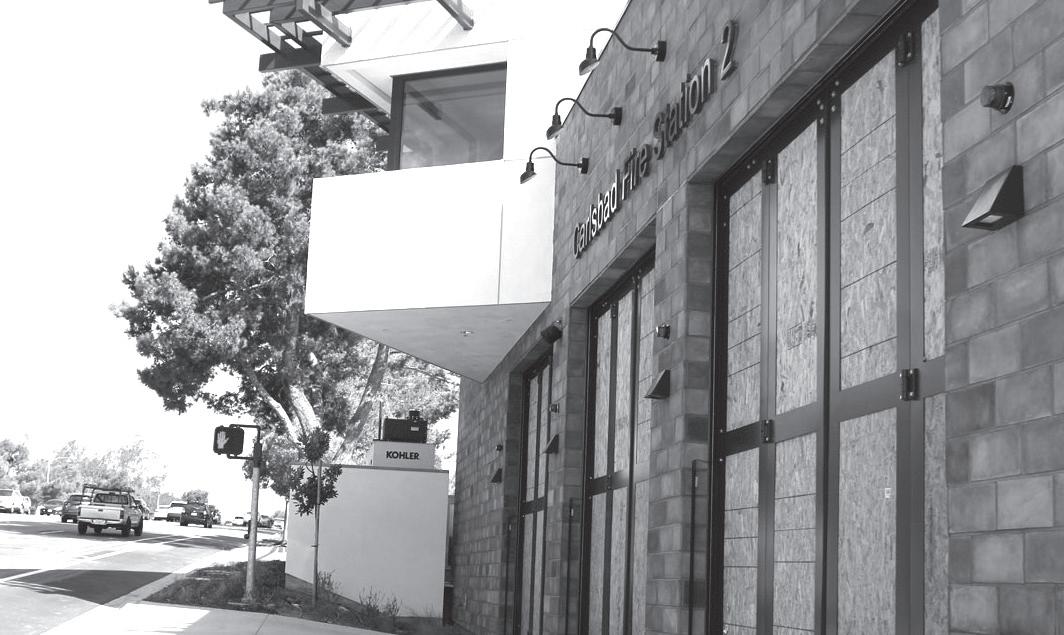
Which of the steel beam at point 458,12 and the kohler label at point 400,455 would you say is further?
the kohler label at point 400,455

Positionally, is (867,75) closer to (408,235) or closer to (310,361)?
(408,235)

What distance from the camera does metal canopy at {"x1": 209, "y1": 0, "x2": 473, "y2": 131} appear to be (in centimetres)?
1839

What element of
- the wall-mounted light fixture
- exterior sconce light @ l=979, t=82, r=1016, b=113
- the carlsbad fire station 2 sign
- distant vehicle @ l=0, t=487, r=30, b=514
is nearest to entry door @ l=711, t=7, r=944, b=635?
the carlsbad fire station 2 sign

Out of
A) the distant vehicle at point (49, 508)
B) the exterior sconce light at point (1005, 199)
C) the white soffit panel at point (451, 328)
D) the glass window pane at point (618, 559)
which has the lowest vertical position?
the distant vehicle at point (49, 508)

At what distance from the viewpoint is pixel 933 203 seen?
5.78 meters

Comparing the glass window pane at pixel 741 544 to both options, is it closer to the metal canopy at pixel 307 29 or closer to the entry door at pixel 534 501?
the entry door at pixel 534 501

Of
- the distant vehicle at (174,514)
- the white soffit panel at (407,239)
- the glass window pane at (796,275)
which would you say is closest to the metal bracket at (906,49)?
the glass window pane at (796,275)

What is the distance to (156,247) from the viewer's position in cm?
3631

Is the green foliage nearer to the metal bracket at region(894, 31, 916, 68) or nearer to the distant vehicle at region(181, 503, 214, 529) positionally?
the metal bracket at region(894, 31, 916, 68)

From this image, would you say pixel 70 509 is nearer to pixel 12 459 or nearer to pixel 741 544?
pixel 741 544

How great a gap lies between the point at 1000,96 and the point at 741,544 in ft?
14.0

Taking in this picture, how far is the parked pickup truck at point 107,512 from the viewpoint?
40.7m

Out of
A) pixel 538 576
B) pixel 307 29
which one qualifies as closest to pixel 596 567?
pixel 538 576

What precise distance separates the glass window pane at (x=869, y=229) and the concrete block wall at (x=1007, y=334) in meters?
1.24
